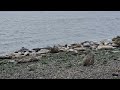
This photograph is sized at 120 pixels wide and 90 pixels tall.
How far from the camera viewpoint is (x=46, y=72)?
931 centimetres
